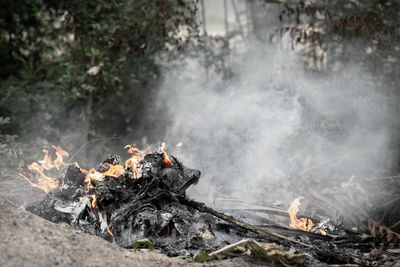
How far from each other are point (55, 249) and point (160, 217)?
125 cm

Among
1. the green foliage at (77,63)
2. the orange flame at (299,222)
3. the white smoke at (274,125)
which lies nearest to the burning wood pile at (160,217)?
the orange flame at (299,222)

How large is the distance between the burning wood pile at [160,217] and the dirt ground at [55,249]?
273 millimetres

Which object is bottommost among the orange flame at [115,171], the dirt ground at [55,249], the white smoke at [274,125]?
the dirt ground at [55,249]

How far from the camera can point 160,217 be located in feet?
11.9

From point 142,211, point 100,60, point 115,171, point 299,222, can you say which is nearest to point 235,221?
point 142,211

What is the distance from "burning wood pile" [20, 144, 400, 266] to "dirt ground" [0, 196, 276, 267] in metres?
0.27

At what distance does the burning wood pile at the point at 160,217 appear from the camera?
3.43 metres

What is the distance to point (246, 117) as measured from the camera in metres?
7.07

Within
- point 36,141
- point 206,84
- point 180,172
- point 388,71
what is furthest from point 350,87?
point 36,141

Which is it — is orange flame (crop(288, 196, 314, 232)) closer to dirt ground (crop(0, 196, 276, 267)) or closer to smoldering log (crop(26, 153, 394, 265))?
smoldering log (crop(26, 153, 394, 265))

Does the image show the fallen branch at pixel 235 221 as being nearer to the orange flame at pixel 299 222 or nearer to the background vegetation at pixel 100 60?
the orange flame at pixel 299 222

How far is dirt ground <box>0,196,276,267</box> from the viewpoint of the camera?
2.42m

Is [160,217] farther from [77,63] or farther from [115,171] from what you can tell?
[77,63]

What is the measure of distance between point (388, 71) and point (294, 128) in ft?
8.09
